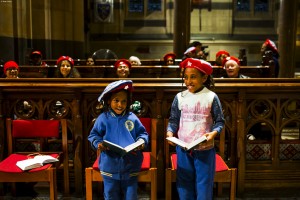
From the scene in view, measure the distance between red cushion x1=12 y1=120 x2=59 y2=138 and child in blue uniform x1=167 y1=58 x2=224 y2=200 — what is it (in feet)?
5.14

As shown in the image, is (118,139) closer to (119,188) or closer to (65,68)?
(119,188)

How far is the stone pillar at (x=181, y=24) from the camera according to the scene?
1148 centimetres

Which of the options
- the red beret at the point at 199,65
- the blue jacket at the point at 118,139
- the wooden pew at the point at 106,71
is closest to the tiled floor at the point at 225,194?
the blue jacket at the point at 118,139

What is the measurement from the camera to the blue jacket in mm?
3078

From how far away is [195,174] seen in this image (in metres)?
3.12

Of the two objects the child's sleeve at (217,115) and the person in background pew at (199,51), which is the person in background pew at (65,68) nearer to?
the person in background pew at (199,51)

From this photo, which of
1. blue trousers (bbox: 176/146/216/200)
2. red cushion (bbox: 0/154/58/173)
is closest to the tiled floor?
red cushion (bbox: 0/154/58/173)

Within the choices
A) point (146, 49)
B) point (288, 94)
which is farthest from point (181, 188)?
point (146, 49)

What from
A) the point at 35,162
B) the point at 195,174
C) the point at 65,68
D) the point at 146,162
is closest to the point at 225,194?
the point at 146,162

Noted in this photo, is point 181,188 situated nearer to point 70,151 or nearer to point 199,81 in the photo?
point 199,81

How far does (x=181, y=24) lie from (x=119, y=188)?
356 inches

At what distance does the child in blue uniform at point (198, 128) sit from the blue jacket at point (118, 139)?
343 mm

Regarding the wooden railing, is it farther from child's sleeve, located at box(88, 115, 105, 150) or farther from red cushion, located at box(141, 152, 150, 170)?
child's sleeve, located at box(88, 115, 105, 150)

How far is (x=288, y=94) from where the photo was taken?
4277 millimetres
